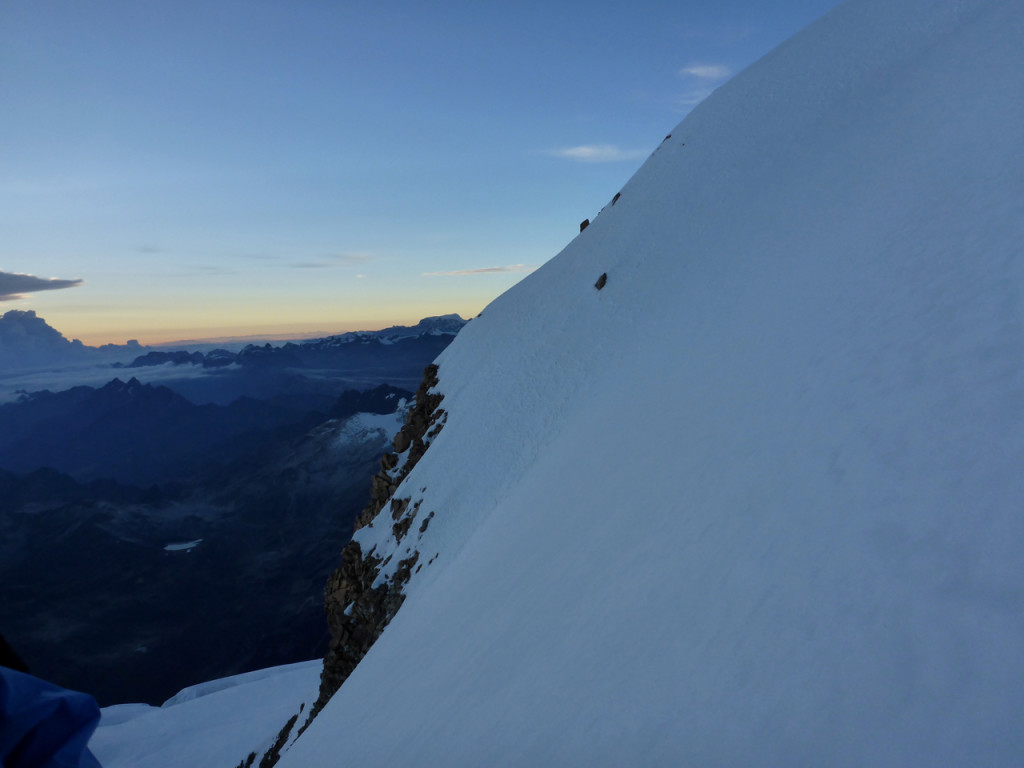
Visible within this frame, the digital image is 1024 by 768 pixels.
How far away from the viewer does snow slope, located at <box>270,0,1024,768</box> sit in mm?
2775

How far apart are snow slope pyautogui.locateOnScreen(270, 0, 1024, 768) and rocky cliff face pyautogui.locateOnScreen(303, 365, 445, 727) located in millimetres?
2432

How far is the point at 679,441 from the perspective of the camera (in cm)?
734

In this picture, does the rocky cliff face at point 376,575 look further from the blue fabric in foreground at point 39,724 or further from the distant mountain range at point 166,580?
the distant mountain range at point 166,580

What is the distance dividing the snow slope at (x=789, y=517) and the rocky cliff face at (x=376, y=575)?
243cm

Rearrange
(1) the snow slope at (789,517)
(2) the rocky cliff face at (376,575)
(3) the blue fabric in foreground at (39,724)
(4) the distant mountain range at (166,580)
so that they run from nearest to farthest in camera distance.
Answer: (3) the blue fabric in foreground at (39,724), (1) the snow slope at (789,517), (2) the rocky cliff face at (376,575), (4) the distant mountain range at (166,580)

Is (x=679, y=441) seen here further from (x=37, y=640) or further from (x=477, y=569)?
(x=37, y=640)

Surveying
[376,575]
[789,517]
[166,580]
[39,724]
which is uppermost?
[789,517]

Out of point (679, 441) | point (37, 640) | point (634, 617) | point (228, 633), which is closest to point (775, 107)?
point (679, 441)

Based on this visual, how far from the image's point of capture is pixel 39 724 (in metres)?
2.47

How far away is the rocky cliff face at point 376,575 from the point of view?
17.3 metres

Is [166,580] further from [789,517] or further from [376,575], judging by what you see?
[789,517]

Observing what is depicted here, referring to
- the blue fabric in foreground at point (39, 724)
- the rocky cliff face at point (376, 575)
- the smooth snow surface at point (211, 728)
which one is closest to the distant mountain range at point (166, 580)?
the smooth snow surface at point (211, 728)

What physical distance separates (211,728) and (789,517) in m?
38.6

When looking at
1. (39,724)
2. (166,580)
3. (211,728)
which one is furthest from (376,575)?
(166,580)
